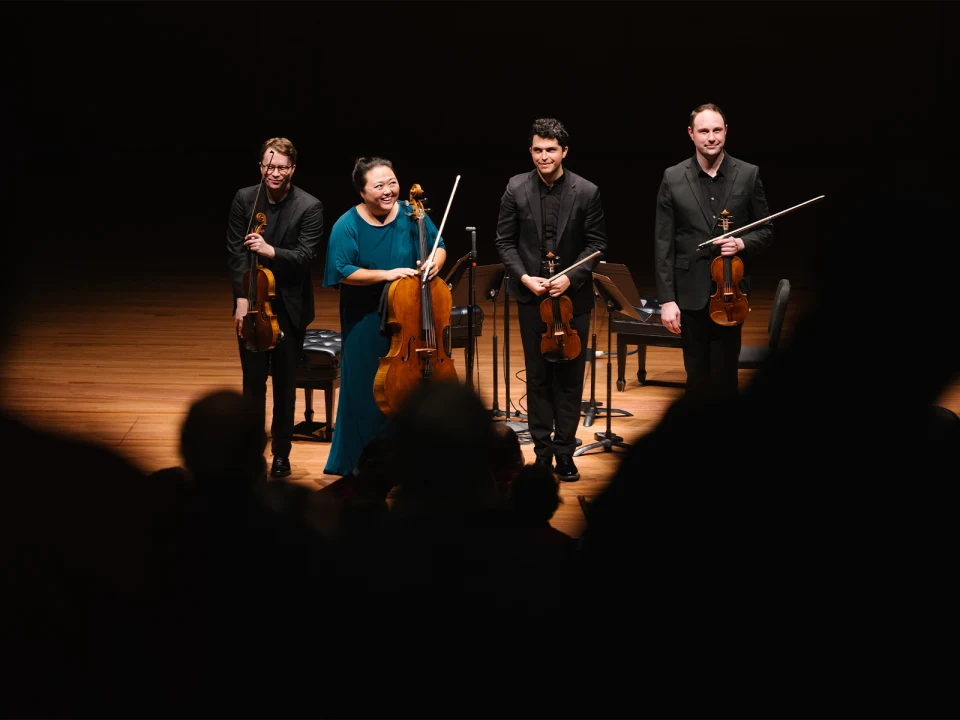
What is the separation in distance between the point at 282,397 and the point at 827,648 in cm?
339

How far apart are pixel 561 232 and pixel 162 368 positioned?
286 cm

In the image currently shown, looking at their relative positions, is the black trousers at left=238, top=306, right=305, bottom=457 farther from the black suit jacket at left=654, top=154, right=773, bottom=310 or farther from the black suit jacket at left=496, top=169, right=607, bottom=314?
the black suit jacket at left=654, top=154, right=773, bottom=310

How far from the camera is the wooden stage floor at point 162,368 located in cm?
487

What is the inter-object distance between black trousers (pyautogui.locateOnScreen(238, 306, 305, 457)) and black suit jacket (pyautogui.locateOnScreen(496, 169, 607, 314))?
899 mm

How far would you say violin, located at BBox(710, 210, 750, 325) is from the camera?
13.9 feet

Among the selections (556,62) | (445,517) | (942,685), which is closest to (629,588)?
(445,517)

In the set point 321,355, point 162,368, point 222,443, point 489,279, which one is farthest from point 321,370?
point 222,443

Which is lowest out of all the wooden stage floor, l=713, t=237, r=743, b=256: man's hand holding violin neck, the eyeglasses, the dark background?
the wooden stage floor

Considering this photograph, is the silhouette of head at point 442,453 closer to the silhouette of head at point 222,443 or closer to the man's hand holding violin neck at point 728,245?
the silhouette of head at point 222,443

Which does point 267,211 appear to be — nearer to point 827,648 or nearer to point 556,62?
point 827,648

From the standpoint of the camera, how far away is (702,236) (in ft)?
14.2

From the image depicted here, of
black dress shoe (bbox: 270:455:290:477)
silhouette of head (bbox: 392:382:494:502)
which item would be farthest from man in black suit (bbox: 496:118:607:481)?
silhouette of head (bbox: 392:382:494:502)

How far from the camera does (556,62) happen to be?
13.7 metres

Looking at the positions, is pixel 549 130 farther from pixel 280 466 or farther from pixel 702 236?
pixel 280 466
